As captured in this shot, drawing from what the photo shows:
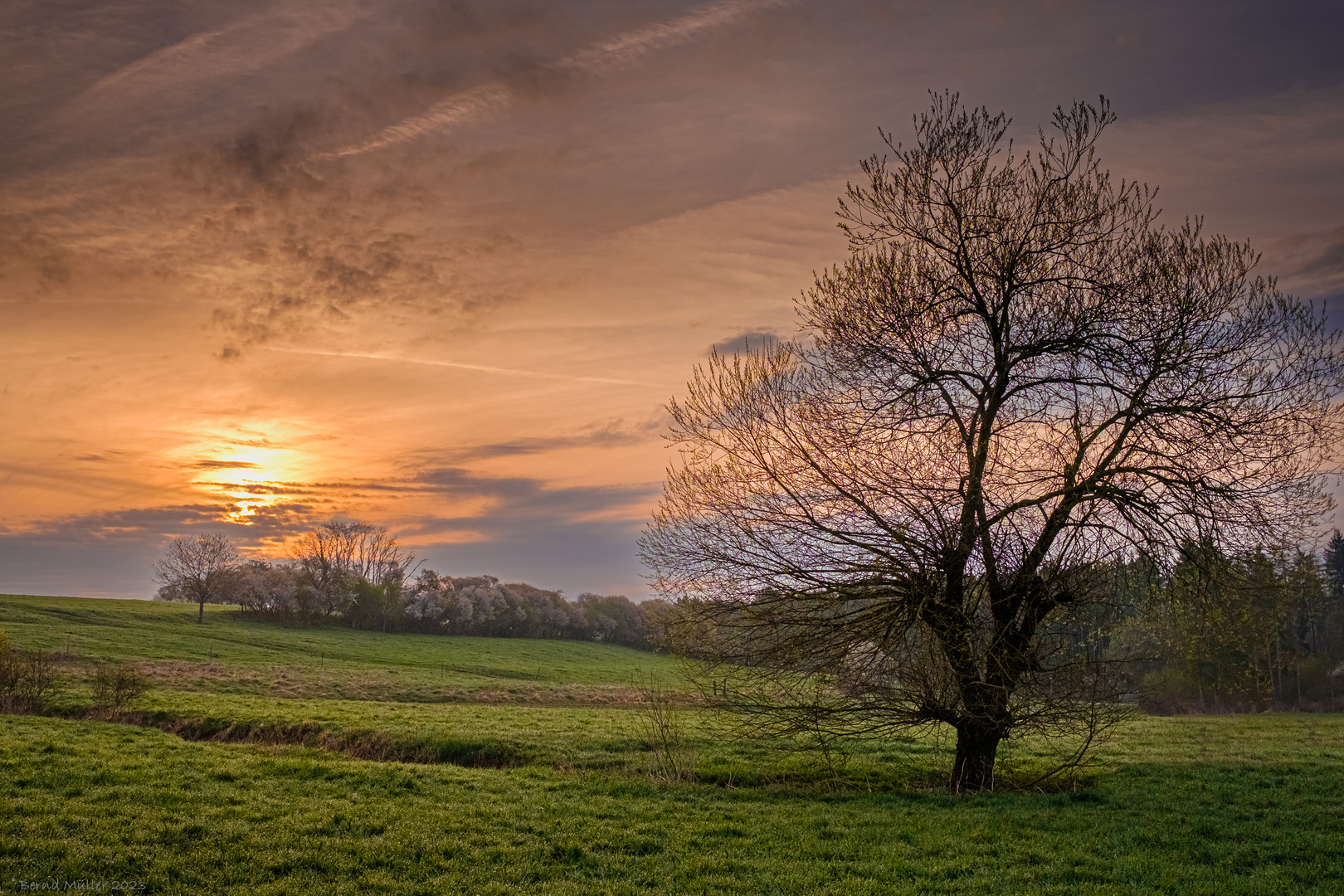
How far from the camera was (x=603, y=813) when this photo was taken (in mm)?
12469

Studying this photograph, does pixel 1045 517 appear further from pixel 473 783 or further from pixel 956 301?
pixel 473 783

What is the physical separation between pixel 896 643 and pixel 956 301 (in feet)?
20.5

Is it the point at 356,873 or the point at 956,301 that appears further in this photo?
the point at 956,301

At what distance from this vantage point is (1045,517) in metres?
13.6

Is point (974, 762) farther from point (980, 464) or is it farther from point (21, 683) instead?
point (21, 683)

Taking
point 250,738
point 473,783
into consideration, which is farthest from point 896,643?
point 250,738

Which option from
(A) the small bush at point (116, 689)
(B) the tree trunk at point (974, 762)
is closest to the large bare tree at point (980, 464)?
(B) the tree trunk at point (974, 762)

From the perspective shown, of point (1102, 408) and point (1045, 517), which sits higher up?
point (1102, 408)

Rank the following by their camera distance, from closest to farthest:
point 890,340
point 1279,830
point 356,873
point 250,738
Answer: point 356,873
point 1279,830
point 890,340
point 250,738

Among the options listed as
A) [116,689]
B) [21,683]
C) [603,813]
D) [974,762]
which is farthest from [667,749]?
[21,683]

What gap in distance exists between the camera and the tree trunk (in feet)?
47.7

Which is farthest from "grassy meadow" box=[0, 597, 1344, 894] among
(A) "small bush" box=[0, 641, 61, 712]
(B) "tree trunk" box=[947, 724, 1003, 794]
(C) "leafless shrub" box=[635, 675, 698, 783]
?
(A) "small bush" box=[0, 641, 61, 712]

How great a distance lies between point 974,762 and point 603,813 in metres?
7.40

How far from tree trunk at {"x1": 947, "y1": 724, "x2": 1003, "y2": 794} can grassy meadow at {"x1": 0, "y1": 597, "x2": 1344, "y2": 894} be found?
490mm
